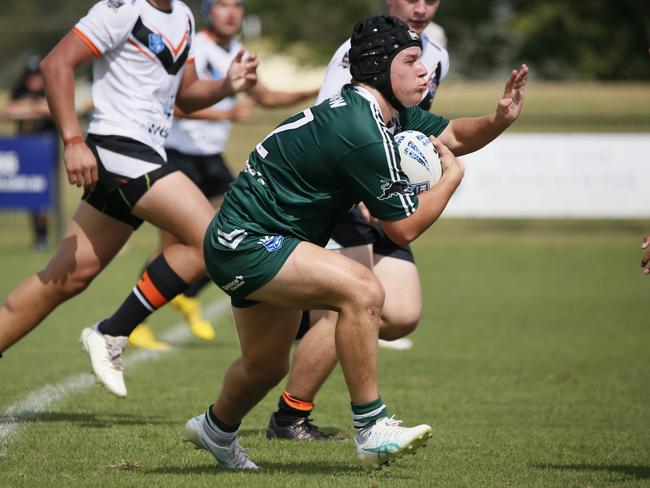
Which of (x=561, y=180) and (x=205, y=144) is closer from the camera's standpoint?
(x=205, y=144)

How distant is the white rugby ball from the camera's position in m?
4.77

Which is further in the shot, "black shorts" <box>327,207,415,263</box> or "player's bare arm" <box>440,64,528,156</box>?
"black shorts" <box>327,207,415,263</box>

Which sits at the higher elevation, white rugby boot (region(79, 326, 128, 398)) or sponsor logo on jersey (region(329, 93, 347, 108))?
sponsor logo on jersey (region(329, 93, 347, 108))

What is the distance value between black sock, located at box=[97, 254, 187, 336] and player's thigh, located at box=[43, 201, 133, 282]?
0.22 m

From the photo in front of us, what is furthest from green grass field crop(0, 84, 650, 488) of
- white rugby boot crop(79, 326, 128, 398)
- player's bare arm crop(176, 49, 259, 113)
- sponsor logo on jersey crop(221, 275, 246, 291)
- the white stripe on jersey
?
player's bare arm crop(176, 49, 259, 113)

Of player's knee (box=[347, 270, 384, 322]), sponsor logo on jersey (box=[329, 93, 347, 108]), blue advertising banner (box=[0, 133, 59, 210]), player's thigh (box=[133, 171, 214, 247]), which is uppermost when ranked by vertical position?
sponsor logo on jersey (box=[329, 93, 347, 108])

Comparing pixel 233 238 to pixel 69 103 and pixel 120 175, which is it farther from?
pixel 69 103

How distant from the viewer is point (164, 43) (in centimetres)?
630

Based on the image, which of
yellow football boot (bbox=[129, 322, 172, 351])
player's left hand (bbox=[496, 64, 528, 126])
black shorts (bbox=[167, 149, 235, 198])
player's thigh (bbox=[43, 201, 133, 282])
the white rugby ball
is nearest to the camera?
the white rugby ball

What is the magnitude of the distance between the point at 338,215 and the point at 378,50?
69 cm

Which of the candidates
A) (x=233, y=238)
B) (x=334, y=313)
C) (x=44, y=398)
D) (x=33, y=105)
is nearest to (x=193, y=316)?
(x=44, y=398)

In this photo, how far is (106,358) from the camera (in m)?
Answer: 5.94

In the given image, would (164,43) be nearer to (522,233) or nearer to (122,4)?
(122,4)

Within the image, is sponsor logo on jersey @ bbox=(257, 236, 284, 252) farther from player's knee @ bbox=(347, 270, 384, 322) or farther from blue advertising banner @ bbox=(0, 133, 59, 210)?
blue advertising banner @ bbox=(0, 133, 59, 210)
